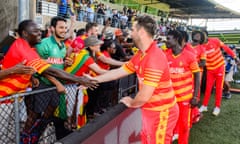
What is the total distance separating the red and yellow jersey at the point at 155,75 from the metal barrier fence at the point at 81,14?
10006 mm

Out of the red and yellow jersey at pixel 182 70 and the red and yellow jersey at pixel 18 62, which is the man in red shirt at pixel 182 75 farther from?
the red and yellow jersey at pixel 18 62

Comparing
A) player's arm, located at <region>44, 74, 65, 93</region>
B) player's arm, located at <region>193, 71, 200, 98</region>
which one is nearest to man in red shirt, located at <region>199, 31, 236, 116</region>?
player's arm, located at <region>193, 71, 200, 98</region>

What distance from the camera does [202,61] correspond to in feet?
18.3

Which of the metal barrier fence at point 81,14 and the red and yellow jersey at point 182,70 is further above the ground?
the metal barrier fence at point 81,14

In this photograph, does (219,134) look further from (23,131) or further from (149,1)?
(149,1)

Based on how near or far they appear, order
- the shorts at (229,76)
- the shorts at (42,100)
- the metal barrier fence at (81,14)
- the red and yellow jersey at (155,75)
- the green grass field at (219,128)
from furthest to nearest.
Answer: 1. the metal barrier fence at (81,14)
2. the shorts at (229,76)
3. the green grass field at (219,128)
4. the shorts at (42,100)
5. the red and yellow jersey at (155,75)

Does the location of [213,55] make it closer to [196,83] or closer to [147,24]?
[196,83]

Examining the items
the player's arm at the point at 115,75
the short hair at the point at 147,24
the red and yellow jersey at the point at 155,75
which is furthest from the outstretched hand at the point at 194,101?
the short hair at the point at 147,24

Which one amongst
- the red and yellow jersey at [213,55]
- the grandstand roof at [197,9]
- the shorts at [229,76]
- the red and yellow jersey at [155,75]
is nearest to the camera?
the red and yellow jersey at [155,75]

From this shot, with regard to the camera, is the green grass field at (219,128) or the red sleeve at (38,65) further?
the green grass field at (219,128)

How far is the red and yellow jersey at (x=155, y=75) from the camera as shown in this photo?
88.5 inches

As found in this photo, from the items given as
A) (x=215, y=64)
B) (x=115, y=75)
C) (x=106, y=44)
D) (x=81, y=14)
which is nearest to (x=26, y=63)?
(x=115, y=75)

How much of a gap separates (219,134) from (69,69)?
3.47 meters

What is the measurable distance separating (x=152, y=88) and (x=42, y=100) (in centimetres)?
150
